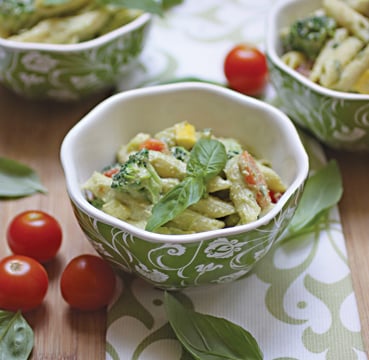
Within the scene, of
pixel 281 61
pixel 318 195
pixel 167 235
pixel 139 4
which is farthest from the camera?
pixel 139 4

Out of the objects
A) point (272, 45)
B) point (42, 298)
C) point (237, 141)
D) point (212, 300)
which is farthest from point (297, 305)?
point (272, 45)

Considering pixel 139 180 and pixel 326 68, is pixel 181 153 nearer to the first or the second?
pixel 139 180

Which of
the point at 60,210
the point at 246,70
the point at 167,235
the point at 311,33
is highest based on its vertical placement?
the point at 311,33

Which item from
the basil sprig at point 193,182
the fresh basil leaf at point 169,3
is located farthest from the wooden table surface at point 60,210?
the fresh basil leaf at point 169,3

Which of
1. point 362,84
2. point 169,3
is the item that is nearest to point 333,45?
point 362,84

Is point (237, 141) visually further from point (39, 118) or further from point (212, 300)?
point (39, 118)

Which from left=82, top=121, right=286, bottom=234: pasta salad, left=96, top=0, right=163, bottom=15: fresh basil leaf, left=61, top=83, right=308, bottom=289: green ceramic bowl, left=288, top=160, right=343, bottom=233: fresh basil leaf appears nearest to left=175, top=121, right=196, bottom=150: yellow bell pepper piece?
left=82, top=121, right=286, bottom=234: pasta salad

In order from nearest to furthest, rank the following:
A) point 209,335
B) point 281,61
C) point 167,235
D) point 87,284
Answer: point 167,235, point 209,335, point 87,284, point 281,61

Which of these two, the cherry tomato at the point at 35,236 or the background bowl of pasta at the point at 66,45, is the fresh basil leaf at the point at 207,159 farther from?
the background bowl of pasta at the point at 66,45
